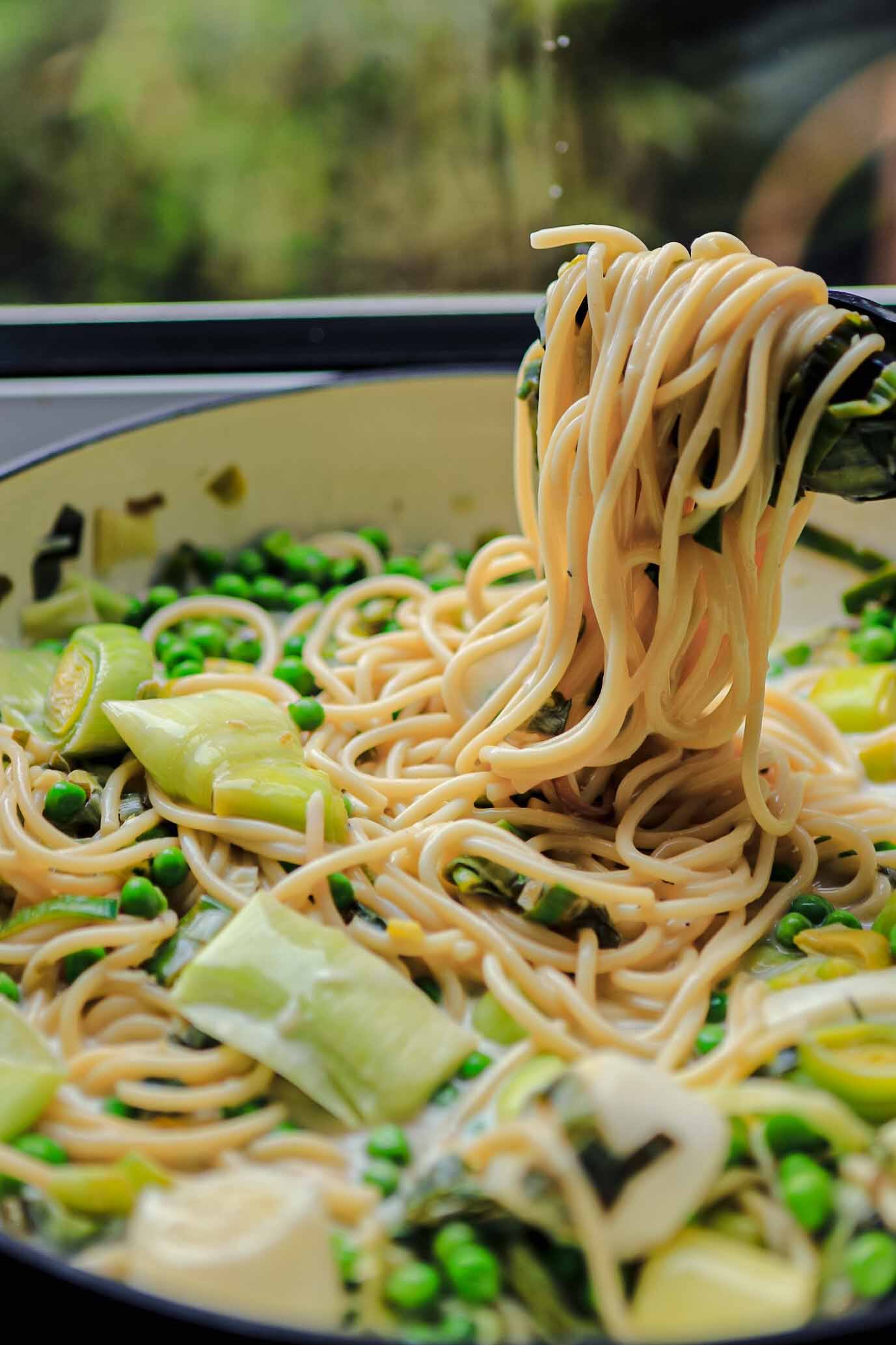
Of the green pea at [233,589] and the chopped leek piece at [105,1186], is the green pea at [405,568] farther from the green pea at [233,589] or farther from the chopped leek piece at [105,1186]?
the chopped leek piece at [105,1186]

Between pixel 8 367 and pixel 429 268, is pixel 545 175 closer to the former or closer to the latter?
pixel 429 268

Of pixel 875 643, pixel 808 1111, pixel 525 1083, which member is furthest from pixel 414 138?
pixel 808 1111

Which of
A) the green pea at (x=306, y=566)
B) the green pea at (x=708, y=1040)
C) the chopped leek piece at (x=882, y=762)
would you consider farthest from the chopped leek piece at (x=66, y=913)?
the chopped leek piece at (x=882, y=762)

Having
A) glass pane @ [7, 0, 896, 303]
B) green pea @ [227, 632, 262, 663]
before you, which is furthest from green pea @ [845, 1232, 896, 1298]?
glass pane @ [7, 0, 896, 303]


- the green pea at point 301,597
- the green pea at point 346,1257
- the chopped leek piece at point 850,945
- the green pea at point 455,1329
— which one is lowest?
the green pea at point 455,1329

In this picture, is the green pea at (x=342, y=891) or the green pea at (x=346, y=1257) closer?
the green pea at (x=346, y=1257)

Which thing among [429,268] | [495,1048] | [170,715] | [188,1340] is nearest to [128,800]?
[170,715]
